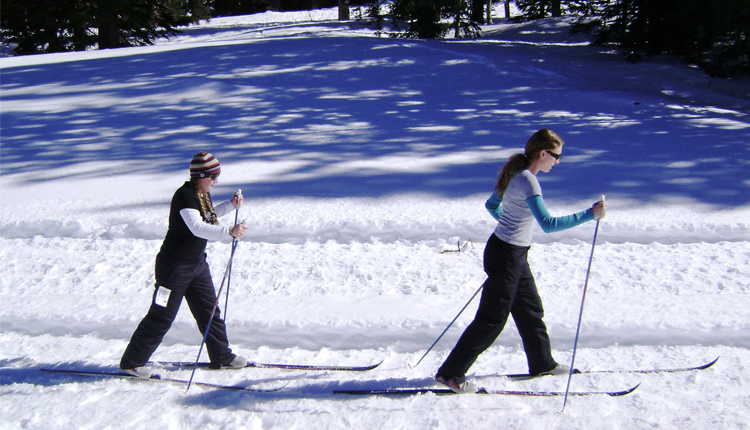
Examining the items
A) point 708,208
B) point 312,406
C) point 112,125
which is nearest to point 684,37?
point 708,208

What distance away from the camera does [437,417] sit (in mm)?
2912

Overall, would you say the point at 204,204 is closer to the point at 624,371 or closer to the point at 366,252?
the point at 366,252

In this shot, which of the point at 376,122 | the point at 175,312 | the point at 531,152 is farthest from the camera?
the point at 376,122

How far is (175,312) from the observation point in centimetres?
328

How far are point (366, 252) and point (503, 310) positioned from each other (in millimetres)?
2245

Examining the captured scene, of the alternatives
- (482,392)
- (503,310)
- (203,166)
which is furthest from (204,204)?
(482,392)

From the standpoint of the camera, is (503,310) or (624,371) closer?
(503,310)

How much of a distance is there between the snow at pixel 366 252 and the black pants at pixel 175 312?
178mm

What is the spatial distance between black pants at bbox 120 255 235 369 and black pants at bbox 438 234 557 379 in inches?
58.6

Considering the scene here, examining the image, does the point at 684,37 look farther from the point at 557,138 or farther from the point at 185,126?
the point at 557,138

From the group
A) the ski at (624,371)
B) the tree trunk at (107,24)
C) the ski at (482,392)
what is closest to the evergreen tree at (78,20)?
the tree trunk at (107,24)

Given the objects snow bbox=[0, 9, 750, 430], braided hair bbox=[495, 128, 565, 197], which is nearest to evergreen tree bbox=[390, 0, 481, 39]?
snow bbox=[0, 9, 750, 430]

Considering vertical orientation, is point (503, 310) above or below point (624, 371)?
above

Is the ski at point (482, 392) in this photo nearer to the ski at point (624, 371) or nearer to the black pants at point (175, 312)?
the ski at point (624, 371)
